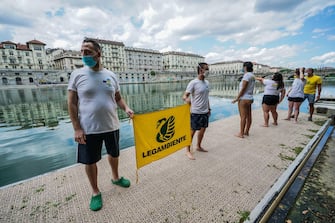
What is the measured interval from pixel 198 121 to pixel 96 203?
2058mm

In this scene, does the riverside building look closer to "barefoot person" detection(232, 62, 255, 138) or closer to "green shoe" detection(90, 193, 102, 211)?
"barefoot person" detection(232, 62, 255, 138)

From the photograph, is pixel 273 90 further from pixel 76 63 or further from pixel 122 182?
pixel 76 63

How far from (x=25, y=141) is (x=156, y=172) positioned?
5.36 meters

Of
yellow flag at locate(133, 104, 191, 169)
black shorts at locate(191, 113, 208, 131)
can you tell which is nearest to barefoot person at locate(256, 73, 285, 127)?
black shorts at locate(191, 113, 208, 131)

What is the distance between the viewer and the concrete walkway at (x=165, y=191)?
5.68 ft

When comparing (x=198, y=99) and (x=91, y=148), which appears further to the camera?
(x=198, y=99)

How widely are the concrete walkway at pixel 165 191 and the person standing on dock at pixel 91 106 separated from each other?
1.05ft

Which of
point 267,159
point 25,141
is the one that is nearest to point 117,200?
point 267,159

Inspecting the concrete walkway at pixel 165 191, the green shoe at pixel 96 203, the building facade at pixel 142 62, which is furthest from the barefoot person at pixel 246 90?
the building facade at pixel 142 62

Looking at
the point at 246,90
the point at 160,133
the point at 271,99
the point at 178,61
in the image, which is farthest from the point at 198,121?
the point at 178,61

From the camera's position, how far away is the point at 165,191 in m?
2.10

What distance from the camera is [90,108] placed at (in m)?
1.72

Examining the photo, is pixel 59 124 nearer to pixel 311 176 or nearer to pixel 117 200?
pixel 117 200

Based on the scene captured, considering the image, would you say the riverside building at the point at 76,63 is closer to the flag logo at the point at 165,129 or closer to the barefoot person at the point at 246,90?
the barefoot person at the point at 246,90
